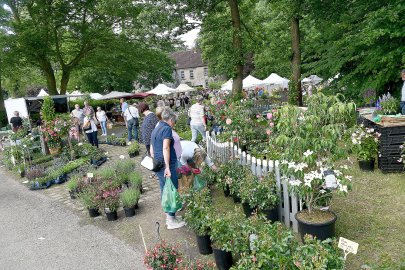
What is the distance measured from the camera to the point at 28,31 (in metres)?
16.6

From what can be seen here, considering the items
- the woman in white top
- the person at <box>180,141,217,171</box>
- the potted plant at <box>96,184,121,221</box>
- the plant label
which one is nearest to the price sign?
the plant label

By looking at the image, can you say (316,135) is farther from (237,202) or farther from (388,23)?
(388,23)

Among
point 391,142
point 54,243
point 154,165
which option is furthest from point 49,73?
point 391,142

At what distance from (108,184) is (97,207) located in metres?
0.51

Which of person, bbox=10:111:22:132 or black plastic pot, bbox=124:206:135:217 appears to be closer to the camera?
black plastic pot, bbox=124:206:135:217

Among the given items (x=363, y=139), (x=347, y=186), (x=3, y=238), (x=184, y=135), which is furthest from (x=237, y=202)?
(x=184, y=135)

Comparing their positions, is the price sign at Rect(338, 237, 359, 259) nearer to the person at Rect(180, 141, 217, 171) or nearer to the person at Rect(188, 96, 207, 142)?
the person at Rect(180, 141, 217, 171)

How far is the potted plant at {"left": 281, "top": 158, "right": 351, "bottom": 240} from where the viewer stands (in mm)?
3793

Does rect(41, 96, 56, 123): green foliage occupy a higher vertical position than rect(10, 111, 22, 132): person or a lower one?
higher

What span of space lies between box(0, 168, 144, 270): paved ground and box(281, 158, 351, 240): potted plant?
226 cm

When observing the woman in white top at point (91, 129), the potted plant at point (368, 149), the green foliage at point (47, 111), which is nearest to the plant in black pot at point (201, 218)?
the potted plant at point (368, 149)

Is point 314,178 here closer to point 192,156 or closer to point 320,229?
point 320,229

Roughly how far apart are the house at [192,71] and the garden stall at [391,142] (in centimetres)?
5404

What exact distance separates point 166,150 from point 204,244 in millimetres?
1445
